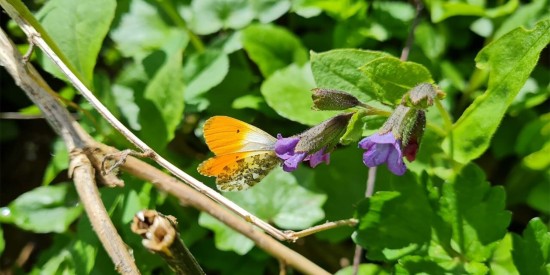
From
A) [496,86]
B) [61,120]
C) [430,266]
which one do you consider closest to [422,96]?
[496,86]

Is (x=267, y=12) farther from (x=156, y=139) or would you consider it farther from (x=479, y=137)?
(x=479, y=137)

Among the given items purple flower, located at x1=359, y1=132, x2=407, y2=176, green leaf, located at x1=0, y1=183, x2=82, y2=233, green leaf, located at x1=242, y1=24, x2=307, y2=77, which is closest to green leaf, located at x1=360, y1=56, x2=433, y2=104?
purple flower, located at x1=359, y1=132, x2=407, y2=176

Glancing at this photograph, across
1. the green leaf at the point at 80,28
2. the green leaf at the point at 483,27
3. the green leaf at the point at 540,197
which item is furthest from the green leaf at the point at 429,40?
the green leaf at the point at 80,28

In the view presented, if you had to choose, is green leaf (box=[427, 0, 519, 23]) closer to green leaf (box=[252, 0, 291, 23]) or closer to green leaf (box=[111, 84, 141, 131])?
green leaf (box=[252, 0, 291, 23])

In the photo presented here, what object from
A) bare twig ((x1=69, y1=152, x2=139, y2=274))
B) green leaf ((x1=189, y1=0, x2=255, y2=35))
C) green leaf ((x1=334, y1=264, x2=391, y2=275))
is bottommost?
green leaf ((x1=334, y1=264, x2=391, y2=275))

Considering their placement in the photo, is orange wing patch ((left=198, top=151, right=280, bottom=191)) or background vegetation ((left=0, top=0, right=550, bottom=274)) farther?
background vegetation ((left=0, top=0, right=550, bottom=274))

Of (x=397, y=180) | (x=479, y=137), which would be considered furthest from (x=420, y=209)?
(x=479, y=137)
